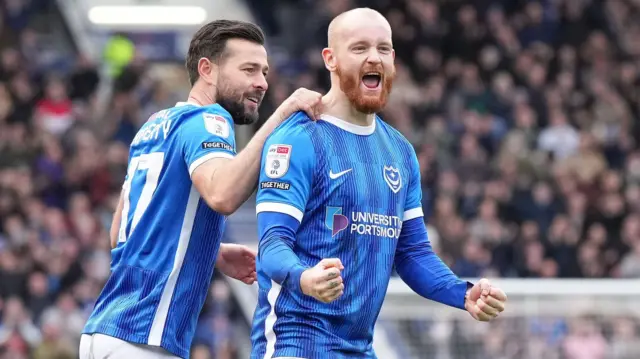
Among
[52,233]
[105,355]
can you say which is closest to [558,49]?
[52,233]

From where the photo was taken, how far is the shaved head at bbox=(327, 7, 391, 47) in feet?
20.2

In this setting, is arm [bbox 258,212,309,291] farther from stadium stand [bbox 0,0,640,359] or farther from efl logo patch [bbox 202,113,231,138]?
stadium stand [bbox 0,0,640,359]

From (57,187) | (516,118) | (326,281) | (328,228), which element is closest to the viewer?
(326,281)

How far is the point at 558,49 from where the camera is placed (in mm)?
22141

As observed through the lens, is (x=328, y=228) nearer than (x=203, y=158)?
Yes

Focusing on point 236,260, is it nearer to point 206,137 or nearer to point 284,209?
point 206,137

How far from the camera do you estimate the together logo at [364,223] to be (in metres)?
5.97

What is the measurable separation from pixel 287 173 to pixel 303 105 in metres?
0.37

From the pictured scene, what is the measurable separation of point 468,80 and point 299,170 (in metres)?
15.2

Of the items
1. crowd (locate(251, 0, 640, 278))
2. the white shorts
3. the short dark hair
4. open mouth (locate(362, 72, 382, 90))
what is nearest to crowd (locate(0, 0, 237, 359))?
crowd (locate(251, 0, 640, 278))

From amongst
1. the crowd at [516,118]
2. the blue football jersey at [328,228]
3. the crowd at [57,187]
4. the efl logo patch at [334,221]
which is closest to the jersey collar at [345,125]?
the blue football jersey at [328,228]

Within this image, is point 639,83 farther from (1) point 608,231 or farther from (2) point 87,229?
(2) point 87,229

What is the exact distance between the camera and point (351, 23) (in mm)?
6168

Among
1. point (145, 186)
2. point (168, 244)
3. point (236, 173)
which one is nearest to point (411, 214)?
point (236, 173)
